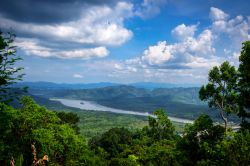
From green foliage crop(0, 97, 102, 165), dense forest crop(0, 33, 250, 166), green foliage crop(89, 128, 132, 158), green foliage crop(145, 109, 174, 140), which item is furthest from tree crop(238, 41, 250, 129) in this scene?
green foliage crop(89, 128, 132, 158)

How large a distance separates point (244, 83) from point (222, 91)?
12.7 feet

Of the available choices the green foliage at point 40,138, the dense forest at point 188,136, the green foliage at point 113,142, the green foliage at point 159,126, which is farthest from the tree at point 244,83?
the green foliage at point 113,142

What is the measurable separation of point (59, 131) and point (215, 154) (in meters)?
27.5

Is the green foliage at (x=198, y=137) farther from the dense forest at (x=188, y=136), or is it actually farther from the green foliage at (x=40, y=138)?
the green foliage at (x=40, y=138)

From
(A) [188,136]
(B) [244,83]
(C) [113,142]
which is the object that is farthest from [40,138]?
(C) [113,142]

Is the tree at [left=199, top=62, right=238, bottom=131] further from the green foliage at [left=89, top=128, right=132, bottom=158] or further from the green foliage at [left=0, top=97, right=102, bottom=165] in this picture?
the green foliage at [left=89, top=128, right=132, bottom=158]

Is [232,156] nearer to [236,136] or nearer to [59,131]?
[236,136]

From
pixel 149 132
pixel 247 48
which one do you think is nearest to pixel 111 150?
pixel 149 132

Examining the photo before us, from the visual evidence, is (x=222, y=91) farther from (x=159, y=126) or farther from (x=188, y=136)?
(x=159, y=126)

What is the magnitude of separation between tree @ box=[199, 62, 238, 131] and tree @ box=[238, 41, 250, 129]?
1.86 metres

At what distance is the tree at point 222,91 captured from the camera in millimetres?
38594

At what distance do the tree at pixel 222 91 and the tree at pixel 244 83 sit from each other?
6.12ft

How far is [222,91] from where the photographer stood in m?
39.8

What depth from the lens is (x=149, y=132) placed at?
241 ft
